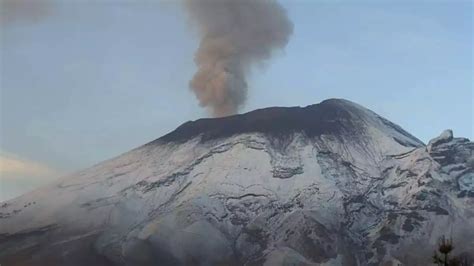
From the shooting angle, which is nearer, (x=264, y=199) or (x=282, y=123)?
(x=264, y=199)

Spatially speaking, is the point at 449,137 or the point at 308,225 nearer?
the point at 308,225

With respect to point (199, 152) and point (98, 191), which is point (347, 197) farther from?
point (98, 191)

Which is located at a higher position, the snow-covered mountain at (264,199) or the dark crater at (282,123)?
the dark crater at (282,123)

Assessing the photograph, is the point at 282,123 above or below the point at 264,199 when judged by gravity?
above

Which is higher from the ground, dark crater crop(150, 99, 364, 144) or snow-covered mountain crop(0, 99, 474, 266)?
dark crater crop(150, 99, 364, 144)

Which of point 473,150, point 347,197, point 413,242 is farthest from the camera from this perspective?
point 473,150

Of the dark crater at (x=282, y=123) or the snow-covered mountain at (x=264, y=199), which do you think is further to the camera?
the dark crater at (x=282, y=123)

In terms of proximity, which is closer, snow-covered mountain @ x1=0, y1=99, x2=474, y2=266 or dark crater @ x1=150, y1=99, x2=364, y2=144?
snow-covered mountain @ x1=0, y1=99, x2=474, y2=266

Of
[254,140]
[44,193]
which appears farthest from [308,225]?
[44,193]
